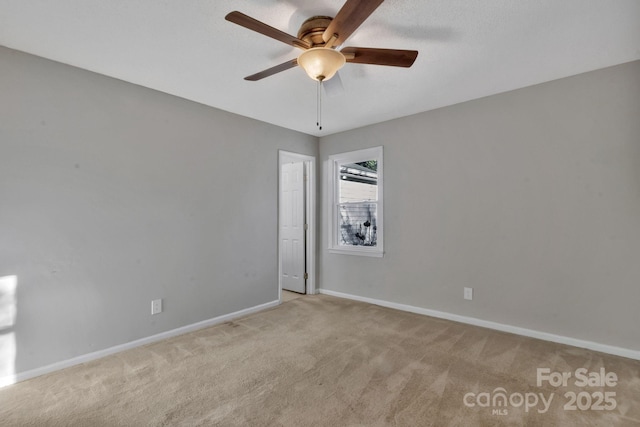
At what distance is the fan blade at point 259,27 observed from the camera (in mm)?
1542

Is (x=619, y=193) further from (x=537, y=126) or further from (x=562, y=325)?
(x=562, y=325)

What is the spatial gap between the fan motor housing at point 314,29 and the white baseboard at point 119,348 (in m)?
2.95

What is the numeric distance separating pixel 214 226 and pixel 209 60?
176cm

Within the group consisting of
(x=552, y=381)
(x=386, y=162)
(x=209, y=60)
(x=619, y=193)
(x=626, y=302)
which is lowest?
(x=552, y=381)

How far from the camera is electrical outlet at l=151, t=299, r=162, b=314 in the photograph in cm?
305

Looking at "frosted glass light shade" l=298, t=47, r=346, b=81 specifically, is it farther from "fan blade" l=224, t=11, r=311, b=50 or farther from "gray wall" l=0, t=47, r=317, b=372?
"gray wall" l=0, t=47, r=317, b=372

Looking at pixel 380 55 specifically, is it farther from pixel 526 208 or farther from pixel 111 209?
pixel 111 209

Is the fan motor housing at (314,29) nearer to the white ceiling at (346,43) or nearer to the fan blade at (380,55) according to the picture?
the white ceiling at (346,43)

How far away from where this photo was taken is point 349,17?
1.57 metres

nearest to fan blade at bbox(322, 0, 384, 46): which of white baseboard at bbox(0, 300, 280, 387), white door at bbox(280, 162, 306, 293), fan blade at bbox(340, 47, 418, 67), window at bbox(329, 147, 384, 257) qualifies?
fan blade at bbox(340, 47, 418, 67)

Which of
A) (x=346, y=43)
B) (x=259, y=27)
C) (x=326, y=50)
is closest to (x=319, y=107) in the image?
(x=346, y=43)

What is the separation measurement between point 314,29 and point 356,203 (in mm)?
2854

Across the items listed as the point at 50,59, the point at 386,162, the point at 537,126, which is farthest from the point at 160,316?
the point at 537,126

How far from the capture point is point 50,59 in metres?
2.48
